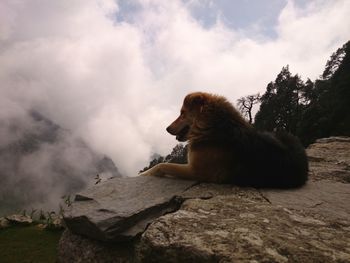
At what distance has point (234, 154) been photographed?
5.44m

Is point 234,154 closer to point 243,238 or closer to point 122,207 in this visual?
point 122,207

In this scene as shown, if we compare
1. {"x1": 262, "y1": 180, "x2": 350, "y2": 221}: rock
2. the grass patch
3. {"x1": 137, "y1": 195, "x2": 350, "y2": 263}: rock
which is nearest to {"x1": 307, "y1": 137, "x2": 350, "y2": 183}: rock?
{"x1": 262, "y1": 180, "x2": 350, "y2": 221}: rock

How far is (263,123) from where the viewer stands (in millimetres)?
47281

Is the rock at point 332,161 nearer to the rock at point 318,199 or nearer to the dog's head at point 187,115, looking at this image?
the rock at point 318,199

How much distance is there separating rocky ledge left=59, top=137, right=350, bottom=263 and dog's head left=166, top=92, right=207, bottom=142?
98 cm

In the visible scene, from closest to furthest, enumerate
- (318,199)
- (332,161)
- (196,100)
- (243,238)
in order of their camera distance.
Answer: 1. (243,238)
2. (318,199)
3. (196,100)
4. (332,161)

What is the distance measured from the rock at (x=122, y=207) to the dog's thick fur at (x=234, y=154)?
0.42 m

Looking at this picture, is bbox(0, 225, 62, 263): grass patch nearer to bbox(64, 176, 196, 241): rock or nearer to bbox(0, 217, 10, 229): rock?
bbox(0, 217, 10, 229): rock

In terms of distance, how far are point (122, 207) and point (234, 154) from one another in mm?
1947

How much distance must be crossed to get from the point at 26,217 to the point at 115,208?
2234 cm

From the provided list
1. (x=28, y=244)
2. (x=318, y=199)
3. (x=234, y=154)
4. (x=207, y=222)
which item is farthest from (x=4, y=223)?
(x=207, y=222)

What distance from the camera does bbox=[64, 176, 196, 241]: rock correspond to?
15.6 ft

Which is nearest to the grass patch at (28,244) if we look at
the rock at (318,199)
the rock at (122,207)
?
the rock at (122,207)

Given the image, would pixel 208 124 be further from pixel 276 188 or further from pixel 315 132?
pixel 315 132
